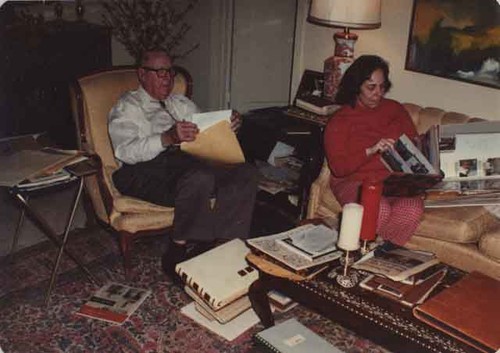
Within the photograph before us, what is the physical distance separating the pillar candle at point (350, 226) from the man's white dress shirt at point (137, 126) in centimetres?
114

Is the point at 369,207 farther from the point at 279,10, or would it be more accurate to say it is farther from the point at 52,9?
the point at 52,9

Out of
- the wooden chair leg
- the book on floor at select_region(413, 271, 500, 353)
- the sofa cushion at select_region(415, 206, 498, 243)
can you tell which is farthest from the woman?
the wooden chair leg

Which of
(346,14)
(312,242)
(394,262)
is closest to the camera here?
(394,262)

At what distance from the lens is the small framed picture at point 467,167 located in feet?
9.21

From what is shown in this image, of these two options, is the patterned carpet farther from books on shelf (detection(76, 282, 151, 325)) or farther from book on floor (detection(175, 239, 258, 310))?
book on floor (detection(175, 239, 258, 310))

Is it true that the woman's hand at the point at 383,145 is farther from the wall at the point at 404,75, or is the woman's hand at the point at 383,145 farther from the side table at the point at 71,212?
the side table at the point at 71,212

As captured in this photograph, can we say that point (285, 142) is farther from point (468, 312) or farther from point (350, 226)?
point (468, 312)

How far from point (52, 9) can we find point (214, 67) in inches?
51.0

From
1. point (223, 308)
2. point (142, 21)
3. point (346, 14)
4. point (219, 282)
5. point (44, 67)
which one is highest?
point (346, 14)

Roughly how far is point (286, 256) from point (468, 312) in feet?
2.05

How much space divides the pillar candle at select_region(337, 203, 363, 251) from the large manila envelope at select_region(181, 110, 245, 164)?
995 millimetres

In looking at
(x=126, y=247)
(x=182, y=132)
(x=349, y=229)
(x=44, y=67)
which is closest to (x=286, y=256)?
(x=349, y=229)

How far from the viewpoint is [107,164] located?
2.94 m

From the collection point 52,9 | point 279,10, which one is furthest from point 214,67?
point 52,9
